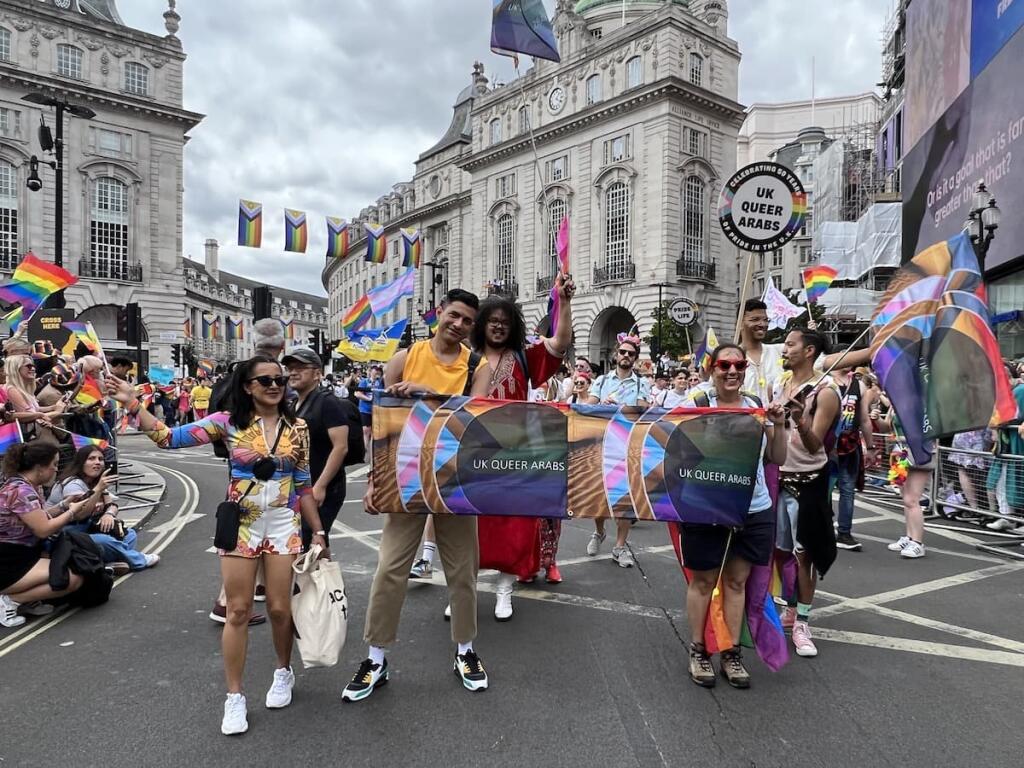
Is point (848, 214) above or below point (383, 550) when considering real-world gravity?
above

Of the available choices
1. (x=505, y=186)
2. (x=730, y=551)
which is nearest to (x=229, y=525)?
(x=730, y=551)

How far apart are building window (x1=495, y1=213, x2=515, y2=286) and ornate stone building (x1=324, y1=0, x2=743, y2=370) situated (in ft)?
0.32

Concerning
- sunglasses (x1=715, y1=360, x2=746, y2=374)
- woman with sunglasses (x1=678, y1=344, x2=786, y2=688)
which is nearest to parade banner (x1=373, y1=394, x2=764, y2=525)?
woman with sunglasses (x1=678, y1=344, x2=786, y2=688)

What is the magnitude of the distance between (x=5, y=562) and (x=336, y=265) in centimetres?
9363

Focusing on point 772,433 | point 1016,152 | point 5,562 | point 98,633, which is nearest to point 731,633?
point 772,433

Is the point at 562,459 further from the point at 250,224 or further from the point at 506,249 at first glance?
the point at 506,249

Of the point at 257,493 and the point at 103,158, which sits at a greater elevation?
the point at 103,158

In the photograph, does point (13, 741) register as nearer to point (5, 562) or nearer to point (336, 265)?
point (5, 562)

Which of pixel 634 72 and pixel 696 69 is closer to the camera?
pixel 696 69

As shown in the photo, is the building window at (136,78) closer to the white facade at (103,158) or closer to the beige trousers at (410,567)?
the white facade at (103,158)

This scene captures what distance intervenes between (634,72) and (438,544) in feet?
143

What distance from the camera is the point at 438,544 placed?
3809 mm

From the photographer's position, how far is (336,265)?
94.2 meters

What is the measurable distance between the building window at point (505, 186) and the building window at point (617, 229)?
30.0 ft
